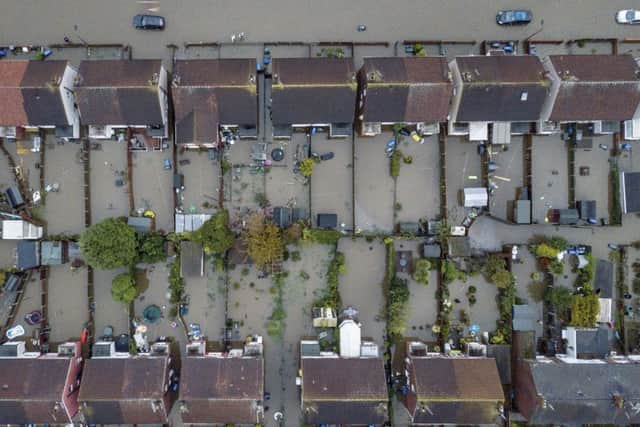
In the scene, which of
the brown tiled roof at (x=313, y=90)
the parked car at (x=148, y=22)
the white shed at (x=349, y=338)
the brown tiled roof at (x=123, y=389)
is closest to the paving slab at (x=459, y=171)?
the brown tiled roof at (x=313, y=90)

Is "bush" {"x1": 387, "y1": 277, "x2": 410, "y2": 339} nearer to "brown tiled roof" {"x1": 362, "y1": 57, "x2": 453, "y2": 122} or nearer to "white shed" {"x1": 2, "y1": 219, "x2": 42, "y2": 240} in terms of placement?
"brown tiled roof" {"x1": 362, "y1": 57, "x2": 453, "y2": 122}

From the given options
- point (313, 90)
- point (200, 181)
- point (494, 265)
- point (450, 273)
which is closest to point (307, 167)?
point (313, 90)

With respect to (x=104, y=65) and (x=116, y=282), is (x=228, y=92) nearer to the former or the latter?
(x=104, y=65)

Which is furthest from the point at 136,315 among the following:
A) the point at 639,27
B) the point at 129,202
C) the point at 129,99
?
the point at 639,27

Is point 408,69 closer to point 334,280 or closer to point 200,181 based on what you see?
point 334,280

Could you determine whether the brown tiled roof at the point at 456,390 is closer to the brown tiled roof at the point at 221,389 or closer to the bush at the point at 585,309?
the bush at the point at 585,309

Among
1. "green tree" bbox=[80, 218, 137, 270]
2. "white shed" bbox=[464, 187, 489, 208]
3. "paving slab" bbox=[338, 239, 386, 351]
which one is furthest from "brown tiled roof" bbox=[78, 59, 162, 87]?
"white shed" bbox=[464, 187, 489, 208]
